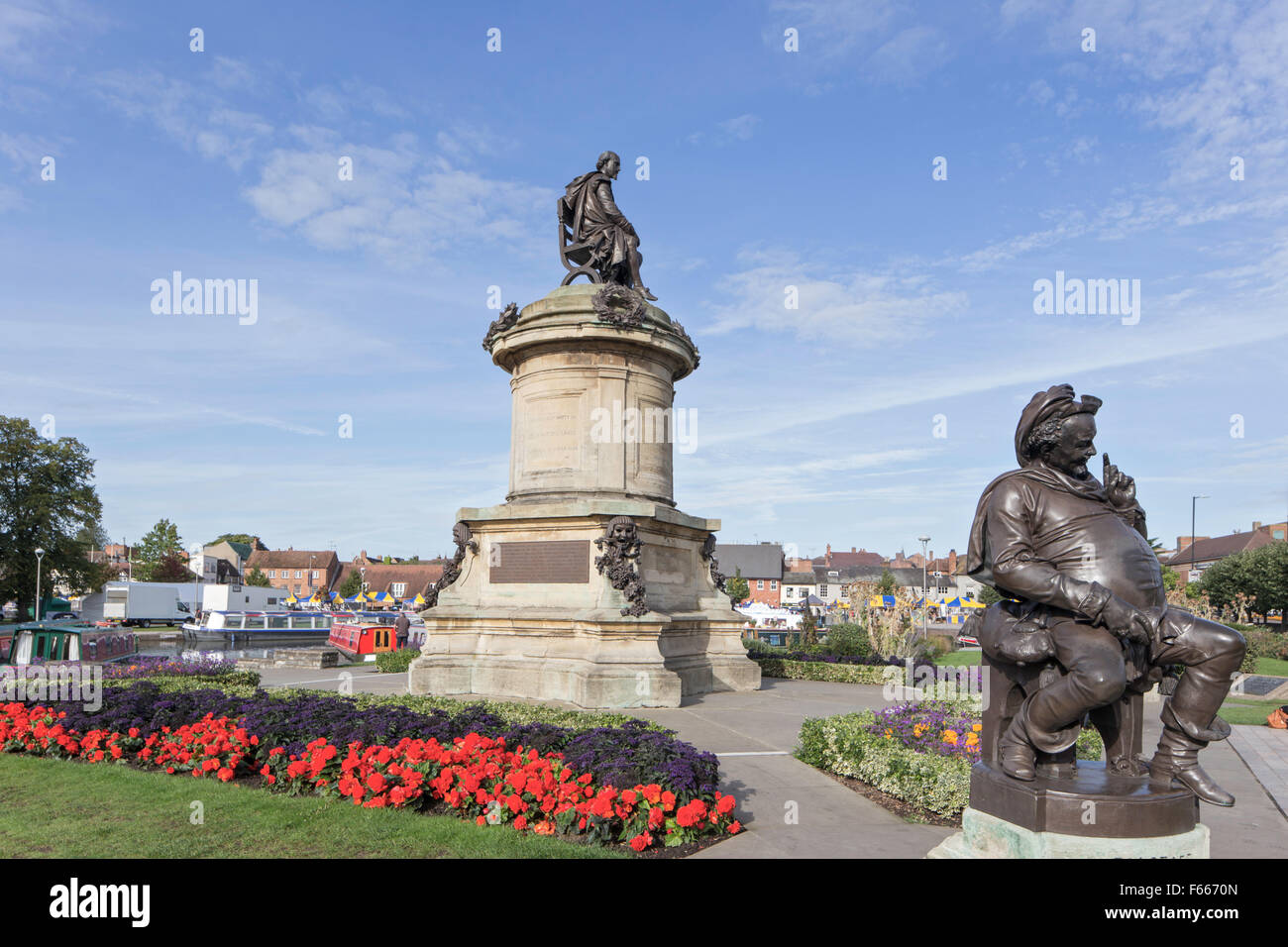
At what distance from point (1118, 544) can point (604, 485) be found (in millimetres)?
9907

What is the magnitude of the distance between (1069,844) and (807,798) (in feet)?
11.1

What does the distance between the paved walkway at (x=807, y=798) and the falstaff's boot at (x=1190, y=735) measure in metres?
1.80

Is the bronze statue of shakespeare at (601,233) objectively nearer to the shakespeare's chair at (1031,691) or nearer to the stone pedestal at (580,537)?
the stone pedestal at (580,537)

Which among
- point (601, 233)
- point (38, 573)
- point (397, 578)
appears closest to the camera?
point (601, 233)

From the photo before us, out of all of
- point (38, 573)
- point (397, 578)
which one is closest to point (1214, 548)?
point (397, 578)

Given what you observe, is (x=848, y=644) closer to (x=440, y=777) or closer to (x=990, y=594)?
(x=990, y=594)

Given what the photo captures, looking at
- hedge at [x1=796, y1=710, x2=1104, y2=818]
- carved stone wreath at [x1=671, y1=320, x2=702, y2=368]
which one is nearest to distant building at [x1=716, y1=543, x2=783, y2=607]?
carved stone wreath at [x1=671, y1=320, x2=702, y2=368]

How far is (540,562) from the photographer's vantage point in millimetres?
14008

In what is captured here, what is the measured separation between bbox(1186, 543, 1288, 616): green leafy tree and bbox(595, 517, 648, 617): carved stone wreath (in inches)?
1962

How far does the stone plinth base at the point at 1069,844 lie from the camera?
4.39m
